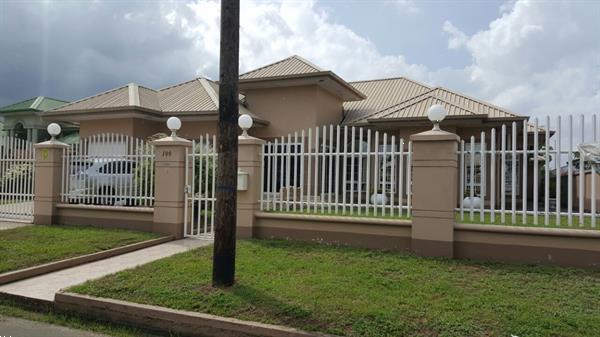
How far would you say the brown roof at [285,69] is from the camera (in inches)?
645

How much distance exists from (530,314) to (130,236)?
7.43 metres

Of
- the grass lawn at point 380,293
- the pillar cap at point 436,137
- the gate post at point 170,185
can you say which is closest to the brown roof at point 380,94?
the gate post at point 170,185

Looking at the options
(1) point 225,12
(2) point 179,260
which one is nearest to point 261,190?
(2) point 179,260

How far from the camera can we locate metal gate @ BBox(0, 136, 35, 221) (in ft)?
38.2

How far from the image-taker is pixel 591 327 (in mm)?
4445

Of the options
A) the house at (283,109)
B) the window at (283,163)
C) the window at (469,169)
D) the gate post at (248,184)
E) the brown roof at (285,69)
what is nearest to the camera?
the window at (469,169)

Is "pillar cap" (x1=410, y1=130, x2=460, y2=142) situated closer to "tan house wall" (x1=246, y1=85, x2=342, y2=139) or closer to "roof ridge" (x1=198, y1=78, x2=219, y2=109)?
"tan house wall" (x1=246, y1=85, x2=342, y2=139)

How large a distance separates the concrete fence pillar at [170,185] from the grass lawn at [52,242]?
420 mm

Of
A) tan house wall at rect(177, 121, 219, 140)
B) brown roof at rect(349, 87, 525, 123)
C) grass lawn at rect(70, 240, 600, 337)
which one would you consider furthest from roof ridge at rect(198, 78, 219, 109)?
grass lawn at rect(70, 240, 600, 337)

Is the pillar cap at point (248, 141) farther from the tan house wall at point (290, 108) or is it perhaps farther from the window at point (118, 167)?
the tan house wall at point (290, 108)

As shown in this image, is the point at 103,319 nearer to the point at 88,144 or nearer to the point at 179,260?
the point at 179,260

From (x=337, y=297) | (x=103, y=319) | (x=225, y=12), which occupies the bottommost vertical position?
(x=103, y=319)

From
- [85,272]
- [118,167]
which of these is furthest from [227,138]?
[118,167]

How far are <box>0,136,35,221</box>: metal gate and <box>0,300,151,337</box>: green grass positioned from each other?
663cm
